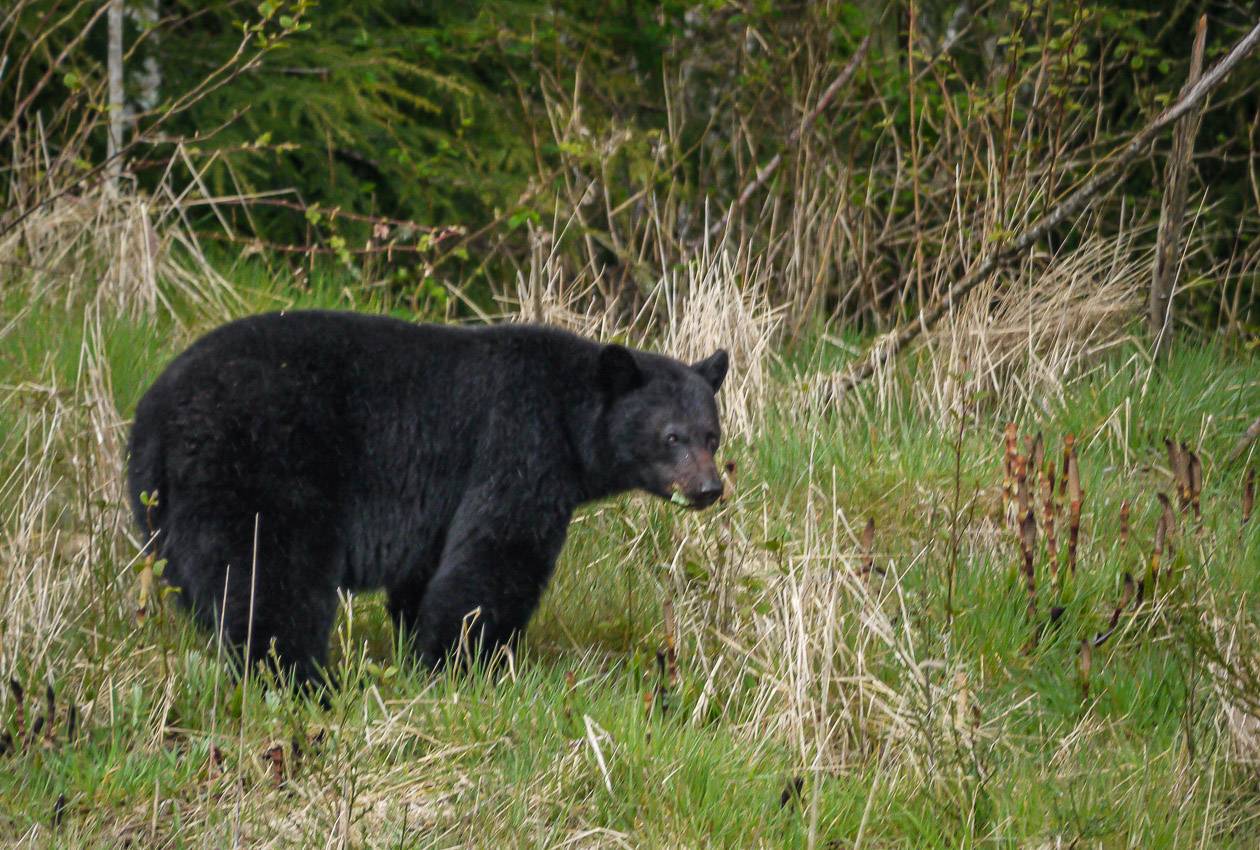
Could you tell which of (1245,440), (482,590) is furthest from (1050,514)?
(482,590)

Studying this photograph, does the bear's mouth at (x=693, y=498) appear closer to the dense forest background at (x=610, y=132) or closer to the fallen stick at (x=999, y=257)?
the fallen stick at (x=999, y=257)

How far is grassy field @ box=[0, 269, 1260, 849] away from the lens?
3.61 meters

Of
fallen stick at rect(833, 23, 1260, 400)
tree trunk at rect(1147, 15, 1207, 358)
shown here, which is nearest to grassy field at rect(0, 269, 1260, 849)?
fallen stick at rect(833, 23, 1260, 400)

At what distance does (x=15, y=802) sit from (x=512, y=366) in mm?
2043

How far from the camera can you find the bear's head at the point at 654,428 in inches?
194

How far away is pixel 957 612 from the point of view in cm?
436

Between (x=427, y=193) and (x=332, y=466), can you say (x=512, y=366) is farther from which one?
(x=427, y=193)

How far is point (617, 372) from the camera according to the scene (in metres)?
4.95

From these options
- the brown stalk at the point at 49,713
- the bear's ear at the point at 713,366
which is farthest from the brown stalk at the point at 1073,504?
the brown stalk at the point at 49,713

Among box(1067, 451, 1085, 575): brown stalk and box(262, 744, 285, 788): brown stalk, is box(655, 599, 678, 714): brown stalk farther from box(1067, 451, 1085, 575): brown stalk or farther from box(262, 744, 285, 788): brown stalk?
box(1067, 451, 1085, 575): brown stalk

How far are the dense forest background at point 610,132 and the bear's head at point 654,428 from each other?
2.01 metres

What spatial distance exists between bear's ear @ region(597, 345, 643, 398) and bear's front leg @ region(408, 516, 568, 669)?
1.87ft

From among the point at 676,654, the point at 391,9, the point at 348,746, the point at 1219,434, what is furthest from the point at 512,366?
the point at 391,9

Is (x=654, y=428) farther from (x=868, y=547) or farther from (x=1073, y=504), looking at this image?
(x=1073, y=504)
